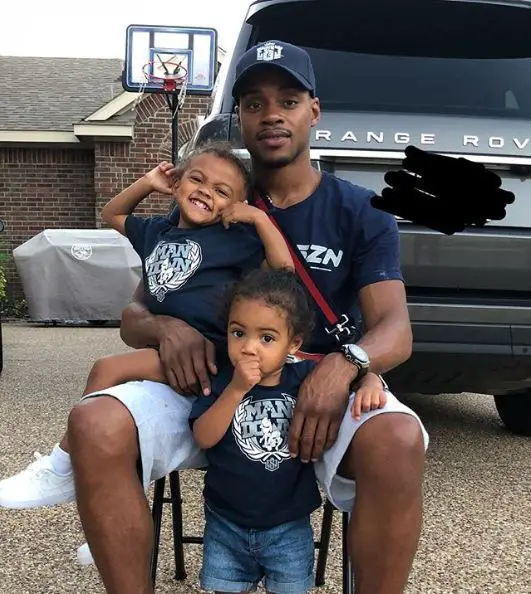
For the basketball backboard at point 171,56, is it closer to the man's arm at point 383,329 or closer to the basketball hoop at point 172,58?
the basketball hoop at point 172,58

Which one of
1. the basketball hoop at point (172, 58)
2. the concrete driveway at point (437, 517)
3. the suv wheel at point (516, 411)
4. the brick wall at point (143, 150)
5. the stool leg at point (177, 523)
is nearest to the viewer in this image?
the stool leg at point (177, 523)

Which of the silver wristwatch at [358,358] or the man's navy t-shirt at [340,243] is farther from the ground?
the man's navy t-shirt at [340,243]

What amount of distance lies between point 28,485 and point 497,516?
215 centimetres

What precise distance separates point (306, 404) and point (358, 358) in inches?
7.1

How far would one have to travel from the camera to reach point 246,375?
1646 mm

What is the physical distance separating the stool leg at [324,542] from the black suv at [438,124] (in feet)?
2.94

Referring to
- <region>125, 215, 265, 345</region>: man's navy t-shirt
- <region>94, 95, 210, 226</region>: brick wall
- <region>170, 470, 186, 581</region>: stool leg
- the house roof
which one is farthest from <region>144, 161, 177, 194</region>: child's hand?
the house roof

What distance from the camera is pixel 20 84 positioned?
51.0 ft

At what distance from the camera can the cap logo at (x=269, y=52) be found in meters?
2.02

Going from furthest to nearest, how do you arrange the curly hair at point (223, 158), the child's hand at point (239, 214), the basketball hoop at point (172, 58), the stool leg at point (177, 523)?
the basketball hoop at point (172, 58), the stool leg at point (177, 523), the curly hair at point (223, 158), the child's hand at point (239, 214)

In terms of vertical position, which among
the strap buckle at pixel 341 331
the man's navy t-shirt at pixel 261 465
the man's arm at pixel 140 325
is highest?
the strap buckle at pixel 341 331

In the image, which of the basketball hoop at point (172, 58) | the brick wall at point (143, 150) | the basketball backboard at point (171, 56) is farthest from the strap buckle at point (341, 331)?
the brick wall at point (143, 150)

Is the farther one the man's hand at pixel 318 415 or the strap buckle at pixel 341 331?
the strap buckle at pixel 341 331

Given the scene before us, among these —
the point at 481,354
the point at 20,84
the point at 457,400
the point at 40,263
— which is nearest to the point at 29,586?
the point at 481,354
